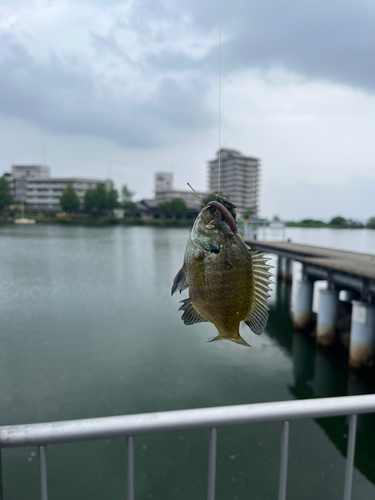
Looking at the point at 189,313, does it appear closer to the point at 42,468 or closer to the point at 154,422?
the point at 154,422

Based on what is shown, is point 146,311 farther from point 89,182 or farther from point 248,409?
point 89,182

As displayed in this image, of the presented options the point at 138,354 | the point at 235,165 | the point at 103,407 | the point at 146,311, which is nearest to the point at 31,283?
the point at 146,311

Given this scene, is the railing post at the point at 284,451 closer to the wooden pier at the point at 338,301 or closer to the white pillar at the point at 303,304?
the wooden pier at the point at 338,301

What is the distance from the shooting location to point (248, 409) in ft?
6.56

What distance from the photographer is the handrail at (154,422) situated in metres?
1.89

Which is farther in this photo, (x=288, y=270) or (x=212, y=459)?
(x=288, y=270)

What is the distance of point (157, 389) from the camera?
11.0m

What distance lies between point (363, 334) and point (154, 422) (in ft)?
35.1

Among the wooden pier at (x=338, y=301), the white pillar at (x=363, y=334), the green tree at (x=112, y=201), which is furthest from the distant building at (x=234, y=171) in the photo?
the green tree at (x=112, y=201)

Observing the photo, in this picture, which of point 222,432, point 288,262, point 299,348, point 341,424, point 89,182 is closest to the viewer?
point 222,432

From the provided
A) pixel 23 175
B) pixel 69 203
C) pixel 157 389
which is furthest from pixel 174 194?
pixel 23 175

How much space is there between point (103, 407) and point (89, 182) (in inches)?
3261

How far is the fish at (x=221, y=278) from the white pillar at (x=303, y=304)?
14597 millimetres

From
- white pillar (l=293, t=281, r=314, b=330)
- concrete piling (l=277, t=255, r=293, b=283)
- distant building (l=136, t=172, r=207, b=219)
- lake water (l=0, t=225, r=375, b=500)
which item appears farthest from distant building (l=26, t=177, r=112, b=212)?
white pillar (l=293, t=281, r=314, b=330)
